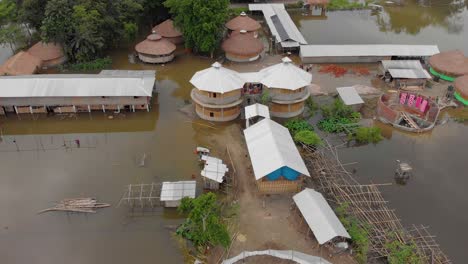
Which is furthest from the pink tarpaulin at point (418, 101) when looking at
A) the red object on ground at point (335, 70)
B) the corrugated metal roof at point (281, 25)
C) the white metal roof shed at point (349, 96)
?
the corrugated metal roof at point (281, 25)

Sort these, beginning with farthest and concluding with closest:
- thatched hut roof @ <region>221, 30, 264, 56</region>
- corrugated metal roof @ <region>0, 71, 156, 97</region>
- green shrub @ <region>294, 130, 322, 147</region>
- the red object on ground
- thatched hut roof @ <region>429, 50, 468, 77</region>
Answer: thatched hut roof @ <region>221, 30, 264, 56</region> < the red object on ground < thatched hut roof @ <region>429, 50, 468, 77</region> < corrugated metal roof @ <region>0, 71, 156, 97</region> < green shrub @ <region>294, 130, 322, 147</region>

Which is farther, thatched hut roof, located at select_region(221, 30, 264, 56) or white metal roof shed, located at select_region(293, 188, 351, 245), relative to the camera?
thatched hut roof, located at select_region(221, 30, 264, 56)

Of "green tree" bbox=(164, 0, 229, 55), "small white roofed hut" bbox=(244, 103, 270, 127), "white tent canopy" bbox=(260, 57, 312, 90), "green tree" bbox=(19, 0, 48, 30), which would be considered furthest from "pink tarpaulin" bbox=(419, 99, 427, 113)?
"green tree" bbox=(19, 0, 48, 30)

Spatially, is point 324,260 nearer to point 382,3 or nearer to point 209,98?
point 209,98

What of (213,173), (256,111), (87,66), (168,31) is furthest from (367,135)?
(87,66)

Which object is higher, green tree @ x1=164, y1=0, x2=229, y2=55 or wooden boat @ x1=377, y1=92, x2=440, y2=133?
green tree @ x1=164, y1=0, x2=229, y2=55

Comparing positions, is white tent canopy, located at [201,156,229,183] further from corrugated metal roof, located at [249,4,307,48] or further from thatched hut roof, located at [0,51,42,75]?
thatched hut roof, located at [0,51,42,75]

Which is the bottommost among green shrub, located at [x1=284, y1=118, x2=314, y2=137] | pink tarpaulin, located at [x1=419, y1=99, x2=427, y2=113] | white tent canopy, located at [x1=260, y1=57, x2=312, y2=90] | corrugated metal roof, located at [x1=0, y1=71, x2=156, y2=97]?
green shrub, located at [x1=284, y1=118, x2=314, y2=137]

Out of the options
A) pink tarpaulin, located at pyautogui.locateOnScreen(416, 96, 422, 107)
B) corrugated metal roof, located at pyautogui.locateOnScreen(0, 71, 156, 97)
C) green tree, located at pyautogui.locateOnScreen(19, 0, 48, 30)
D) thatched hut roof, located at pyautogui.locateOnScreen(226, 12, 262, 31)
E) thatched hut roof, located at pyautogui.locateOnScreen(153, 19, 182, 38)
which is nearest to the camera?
Answer: corrugated metal roof, located at pyautogui.locateOnScreen(0, 71, 156, 97)
